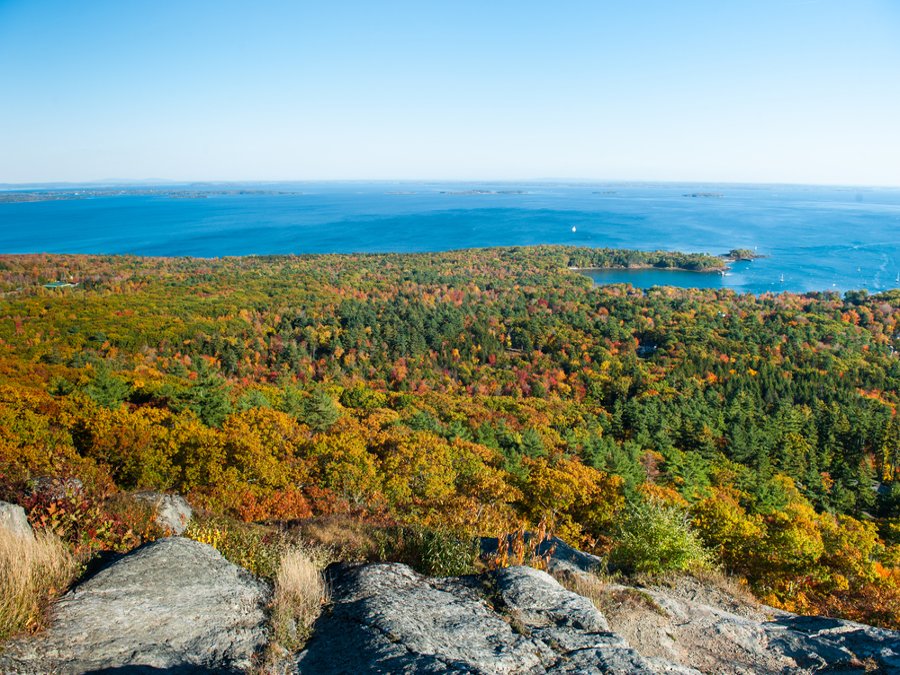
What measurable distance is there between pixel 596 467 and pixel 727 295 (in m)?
89.7

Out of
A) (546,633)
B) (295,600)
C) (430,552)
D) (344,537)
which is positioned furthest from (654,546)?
(295,600)

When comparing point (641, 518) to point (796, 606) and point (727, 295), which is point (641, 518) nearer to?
point (796, 606)

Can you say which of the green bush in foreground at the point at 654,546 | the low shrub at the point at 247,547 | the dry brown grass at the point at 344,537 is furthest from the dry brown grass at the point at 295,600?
the green bush in foreground at the point at 654,546

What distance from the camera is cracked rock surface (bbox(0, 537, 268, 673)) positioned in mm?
5406

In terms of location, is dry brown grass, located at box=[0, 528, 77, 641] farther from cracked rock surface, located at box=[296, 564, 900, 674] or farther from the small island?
the small island

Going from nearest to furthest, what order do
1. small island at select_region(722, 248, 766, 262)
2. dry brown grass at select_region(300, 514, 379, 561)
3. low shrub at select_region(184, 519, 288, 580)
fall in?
1. low shrub at select_region(184, 519, 288, 580)
2. dry brown grass at select_region(300, 514, 379, 561)
3. small island at select_region(722, 248, 766, 262)

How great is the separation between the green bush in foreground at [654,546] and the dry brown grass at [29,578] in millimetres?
9858

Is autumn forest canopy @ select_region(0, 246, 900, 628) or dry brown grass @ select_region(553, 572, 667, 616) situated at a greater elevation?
dry brown grass @ select_region(553, 572, 667, 616)

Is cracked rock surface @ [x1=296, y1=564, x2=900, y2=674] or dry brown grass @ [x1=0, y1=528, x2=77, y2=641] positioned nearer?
dry brown grass @ [x1=0, y1=528, x2=77, y2=641]

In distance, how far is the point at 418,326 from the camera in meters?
89.3

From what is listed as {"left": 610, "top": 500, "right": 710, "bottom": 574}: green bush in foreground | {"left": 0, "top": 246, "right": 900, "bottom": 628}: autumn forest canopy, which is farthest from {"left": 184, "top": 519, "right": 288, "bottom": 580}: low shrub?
{"left": 610, "top": 500, "right": 710, "bottom": 574}: green bush in foreground

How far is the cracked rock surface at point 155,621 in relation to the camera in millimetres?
5406

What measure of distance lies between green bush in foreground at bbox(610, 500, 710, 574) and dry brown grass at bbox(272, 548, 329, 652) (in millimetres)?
6915

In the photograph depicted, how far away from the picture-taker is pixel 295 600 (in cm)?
685
